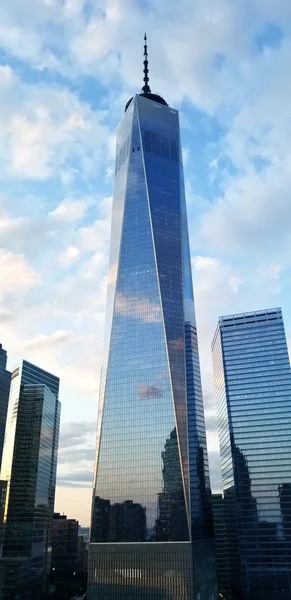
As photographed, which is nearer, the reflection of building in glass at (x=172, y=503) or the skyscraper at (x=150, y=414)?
the skyscraper at (x=150, y=414)

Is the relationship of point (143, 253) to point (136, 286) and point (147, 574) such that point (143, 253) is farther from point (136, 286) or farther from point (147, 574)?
point (147, 574)

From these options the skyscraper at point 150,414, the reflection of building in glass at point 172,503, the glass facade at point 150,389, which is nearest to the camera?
the skyscraper at point 150,414

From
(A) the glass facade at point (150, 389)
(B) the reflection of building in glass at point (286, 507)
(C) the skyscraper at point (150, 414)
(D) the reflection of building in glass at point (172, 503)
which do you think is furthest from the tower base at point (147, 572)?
(B) the reflection of building in glass at point (286, 507)

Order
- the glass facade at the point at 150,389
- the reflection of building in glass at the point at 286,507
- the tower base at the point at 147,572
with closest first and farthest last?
the tower base at the point at 147,572 → the glass facade at the point at 150,389 → the reflection of building in glass at the point at 286,507

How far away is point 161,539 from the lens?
126 meters

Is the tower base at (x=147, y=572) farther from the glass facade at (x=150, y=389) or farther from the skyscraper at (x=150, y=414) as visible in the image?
→ the glass facade at (x=150, y=389)

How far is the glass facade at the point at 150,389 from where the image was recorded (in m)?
128

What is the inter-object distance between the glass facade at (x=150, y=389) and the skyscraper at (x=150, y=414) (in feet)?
1.06

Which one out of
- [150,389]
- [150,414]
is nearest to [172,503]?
[150,414]

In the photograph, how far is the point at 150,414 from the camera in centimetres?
13812

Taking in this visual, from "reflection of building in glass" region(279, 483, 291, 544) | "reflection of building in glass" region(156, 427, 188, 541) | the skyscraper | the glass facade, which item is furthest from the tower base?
"reflection of building in glass" region(279, 483, 291, 544)

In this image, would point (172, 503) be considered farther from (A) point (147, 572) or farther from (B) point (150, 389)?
(B) point (150, 389)

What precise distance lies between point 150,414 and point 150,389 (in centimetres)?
770

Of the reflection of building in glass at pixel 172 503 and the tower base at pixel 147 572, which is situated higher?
the reflection of building in glass at pixel 172 503
